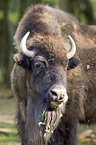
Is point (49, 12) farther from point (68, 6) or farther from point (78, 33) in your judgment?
point (68, 6)

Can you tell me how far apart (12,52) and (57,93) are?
1401 centimetres

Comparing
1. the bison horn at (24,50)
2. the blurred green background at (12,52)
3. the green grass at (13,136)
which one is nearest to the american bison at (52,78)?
the bison horn at (24,50)

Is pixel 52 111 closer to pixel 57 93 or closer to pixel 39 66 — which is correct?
pixel 57 93

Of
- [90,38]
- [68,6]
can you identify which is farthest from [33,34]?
[68,6]

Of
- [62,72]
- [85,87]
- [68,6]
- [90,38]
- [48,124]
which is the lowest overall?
[48,124]

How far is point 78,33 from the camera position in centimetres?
694

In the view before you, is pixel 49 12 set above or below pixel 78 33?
above

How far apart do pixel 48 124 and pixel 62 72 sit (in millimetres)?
1189

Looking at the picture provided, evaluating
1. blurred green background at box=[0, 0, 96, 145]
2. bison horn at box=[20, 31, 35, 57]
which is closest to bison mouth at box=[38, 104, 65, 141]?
bison horn at box=[20, 31, 35, 57]

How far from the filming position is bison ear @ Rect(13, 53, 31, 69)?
18.2ft

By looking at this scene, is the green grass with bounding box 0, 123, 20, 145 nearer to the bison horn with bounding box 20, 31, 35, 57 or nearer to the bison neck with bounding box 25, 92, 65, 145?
the bison neck with bounding box 25, 92, 65, 145

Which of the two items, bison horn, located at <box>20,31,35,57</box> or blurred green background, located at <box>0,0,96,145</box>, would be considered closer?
bison horn, located at <box>20,31,35,57</box>

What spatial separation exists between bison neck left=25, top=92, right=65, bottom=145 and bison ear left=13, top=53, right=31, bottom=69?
751 mm

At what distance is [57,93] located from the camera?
189 inches
